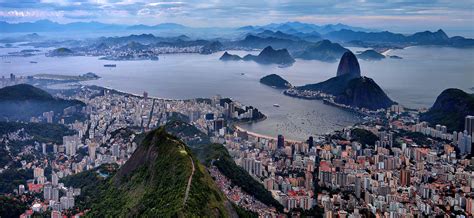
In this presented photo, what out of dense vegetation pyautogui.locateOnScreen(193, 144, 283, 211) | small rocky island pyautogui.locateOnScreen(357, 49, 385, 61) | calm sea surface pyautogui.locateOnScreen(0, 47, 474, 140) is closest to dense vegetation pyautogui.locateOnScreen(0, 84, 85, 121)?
calm sea surface pyautogui.locateOnScreen(0, 47, 474, 140)

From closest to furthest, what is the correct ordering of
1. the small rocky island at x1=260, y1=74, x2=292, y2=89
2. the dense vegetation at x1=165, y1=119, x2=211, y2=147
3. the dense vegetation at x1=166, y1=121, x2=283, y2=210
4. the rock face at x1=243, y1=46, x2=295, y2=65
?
the dense vegetation at x1=166, y1=121, x2=283, y2=210, the dense vegetation at x1=165, y1=119, x2=211, y2=147, the small rocky island at x1=260, y1=74, x2=292, y2=89, the rock face at x1=243, y1=46, x2=295, y2=65

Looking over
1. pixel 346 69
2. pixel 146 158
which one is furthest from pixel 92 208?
pixel 346 69

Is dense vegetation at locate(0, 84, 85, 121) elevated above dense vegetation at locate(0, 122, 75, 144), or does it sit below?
above

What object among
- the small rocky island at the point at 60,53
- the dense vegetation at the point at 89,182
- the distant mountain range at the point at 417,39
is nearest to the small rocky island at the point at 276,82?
the dense vegetation at the point at 89,182

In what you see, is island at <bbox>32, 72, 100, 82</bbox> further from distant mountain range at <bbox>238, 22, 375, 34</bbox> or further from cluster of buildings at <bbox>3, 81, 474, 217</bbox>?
distant mountain range at <bbox>238, 22, 375, 34</bbox>

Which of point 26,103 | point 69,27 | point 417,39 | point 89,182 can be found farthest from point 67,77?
point 69,27

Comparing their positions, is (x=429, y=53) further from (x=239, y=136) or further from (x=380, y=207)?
(x=380, y=207)
